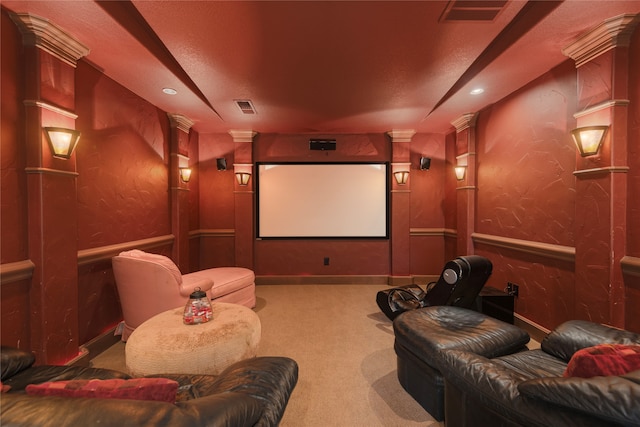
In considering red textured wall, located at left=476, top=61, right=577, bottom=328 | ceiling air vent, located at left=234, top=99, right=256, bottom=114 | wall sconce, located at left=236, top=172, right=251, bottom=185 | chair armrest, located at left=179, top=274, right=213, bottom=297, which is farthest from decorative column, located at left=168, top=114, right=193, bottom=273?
red textured wall, located at left=476, top=61, right=577, bottom=328

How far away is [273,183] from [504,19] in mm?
3891

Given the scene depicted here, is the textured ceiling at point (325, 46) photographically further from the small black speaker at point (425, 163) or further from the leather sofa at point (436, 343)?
the leather sofa at point (436, 343)

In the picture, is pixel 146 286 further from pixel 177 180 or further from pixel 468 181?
pixel 468 181

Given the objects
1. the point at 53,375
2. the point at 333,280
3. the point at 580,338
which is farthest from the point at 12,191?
the point at 333,280

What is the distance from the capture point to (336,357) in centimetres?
257

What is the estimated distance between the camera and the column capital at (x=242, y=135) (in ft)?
15.7

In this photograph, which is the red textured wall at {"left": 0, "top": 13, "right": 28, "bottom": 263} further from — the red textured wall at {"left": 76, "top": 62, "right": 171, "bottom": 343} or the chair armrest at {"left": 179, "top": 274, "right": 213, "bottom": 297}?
the chair armrest at {"left": 179, "top": 274, "right": 213, "bottom": 297}

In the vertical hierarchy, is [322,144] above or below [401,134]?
below

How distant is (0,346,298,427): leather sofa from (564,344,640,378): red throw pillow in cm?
125

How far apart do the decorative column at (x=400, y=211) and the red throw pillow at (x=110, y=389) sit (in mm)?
4398

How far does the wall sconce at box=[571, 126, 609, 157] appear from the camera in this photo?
2.15m

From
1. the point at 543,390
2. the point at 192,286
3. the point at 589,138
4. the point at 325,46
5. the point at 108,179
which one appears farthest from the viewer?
the point at 108,179

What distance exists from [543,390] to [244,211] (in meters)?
4.59

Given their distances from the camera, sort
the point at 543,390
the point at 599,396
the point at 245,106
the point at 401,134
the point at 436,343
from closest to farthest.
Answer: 1. the point at 599,396
2. the point at 543,390
3. the point at 436,343
4. the point at 245,106
5. the point at 401,134
